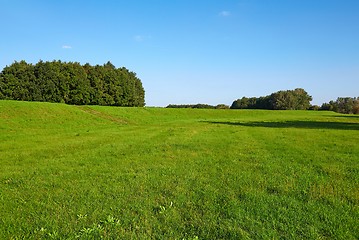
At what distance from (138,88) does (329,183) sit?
10720 cm

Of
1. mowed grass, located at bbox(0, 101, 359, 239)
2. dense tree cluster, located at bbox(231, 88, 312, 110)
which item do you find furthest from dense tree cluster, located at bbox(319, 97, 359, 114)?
mowed grass, located at bbox(0, 101, 359, 239)

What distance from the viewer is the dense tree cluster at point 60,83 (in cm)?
7704

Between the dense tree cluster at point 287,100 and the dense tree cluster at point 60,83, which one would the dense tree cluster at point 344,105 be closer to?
the dense tree cluster at point 287,100

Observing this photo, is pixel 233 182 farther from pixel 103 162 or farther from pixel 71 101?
pixel 71 101

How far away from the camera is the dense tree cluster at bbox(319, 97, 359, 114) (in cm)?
11549

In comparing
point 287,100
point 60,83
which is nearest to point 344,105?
point 287,100

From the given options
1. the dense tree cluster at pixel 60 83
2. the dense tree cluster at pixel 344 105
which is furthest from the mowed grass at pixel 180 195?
the dense tree cluster at pixel 344 105

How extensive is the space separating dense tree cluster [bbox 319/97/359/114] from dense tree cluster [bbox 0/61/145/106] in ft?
308

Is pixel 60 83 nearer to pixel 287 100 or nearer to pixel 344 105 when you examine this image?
pixel 287 100

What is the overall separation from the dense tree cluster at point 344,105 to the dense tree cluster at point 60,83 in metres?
93.9

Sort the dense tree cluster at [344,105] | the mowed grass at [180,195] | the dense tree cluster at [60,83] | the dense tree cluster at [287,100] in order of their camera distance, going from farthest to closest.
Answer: the dense tree cluster at [287,100] < the dense tree cluster at [344,105] < the dense tree cluster at [60,83] < the mowed grass at [180,195]

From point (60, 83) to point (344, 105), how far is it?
11531cm

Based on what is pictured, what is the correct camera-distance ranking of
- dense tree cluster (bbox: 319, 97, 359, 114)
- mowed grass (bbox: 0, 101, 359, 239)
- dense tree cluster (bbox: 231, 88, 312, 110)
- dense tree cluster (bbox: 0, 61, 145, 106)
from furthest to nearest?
dense tree cluster (bbox: 231, 88, 312, 110)
dense tree cluster (bbox: 319, 97, 359, 114)
dense tree cluster (bbox: 0, 61, 145, 106)
mowed grass (bbox: 0, 101, 359, 239)

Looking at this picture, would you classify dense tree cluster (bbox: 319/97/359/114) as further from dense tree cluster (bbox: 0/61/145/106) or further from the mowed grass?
the mowed grass
